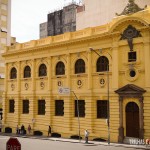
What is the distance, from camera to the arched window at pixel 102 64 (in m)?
32.2

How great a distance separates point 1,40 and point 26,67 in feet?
66.8

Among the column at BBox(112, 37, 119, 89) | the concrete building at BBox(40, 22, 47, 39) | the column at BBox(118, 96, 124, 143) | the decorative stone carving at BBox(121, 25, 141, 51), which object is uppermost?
the concrete building at BBox(40, 22, 47, 39)

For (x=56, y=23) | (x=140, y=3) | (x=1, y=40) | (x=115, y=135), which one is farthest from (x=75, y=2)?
(x=115, y=135)

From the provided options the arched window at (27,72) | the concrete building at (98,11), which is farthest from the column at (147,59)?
the arched window at (27,72)

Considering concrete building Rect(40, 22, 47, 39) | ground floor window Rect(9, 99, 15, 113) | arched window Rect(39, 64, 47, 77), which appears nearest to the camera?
arched window Rect(39, 64, 47, 77)

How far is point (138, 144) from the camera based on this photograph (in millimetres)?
27547

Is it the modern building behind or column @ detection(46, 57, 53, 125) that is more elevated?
the modern building behind

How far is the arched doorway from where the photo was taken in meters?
29.1

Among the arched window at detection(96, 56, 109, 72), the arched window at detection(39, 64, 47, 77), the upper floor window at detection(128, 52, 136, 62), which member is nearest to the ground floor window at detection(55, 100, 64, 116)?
the arched window at detection(39, 64, 47, 77)

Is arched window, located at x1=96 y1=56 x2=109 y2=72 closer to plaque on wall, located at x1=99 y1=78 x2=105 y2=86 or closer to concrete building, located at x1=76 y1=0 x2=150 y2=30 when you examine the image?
plaque on wall, located at x1=99 y1=78 x2=105 y2=86

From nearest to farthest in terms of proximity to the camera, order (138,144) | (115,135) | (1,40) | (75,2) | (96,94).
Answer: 1. (138,144)
2. (115,135)
3. (96,94)
4. (1,40)
5. (75,2)

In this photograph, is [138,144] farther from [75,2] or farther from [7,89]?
[75,2]

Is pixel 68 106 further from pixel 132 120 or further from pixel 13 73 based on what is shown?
pixel 13 73

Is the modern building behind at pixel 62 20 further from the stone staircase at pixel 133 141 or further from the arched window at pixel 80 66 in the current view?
the stone staircase at pixel 133 141
